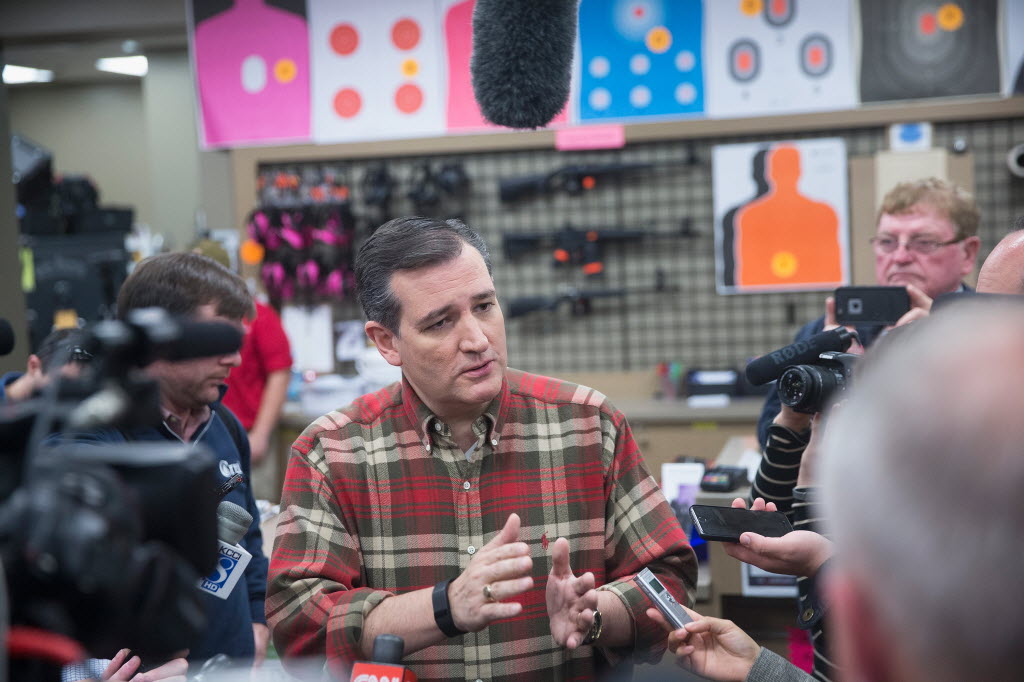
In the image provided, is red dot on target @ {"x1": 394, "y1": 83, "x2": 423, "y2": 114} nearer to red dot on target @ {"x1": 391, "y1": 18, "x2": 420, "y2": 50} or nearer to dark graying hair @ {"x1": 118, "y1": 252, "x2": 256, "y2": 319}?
red dot on target @ {"x1": 391, "y1": 18, "x2": 420, "y2": 50}

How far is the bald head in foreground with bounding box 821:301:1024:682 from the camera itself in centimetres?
53

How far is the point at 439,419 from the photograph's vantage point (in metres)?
1.66

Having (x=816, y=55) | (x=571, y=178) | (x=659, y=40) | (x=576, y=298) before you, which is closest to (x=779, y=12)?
(x=816, y=55)

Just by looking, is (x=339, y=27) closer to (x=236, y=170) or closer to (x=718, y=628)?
(x=236, y=170)

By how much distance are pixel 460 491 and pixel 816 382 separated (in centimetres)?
63

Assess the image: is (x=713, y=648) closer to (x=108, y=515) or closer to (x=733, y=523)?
(x=733, y=523)

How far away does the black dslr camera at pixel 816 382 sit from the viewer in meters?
1.54

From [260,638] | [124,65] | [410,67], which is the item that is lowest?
[260,638]

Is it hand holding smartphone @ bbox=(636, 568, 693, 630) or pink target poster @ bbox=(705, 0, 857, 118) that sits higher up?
pink target poster @ bbox=(705, 0, 857, 118)

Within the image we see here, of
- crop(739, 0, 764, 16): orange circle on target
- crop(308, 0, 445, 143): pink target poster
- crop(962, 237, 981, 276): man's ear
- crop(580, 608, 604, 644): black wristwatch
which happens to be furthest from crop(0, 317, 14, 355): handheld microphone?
crop(739, 0, 764, 16): orange circle on target

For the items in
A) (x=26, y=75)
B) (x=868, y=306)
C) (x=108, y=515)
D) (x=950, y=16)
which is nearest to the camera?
(x=108, y=515)

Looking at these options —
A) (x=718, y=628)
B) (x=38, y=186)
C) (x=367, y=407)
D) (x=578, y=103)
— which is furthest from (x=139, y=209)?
(x=718, y=628)

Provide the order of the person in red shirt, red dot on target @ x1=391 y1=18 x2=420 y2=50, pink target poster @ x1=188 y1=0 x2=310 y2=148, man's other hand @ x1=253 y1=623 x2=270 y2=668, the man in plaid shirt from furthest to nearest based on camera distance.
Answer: pink target poster @ x1=188 y1=0 x2=310 y2=148
red dot on target @ x1=391 y1=18 x2=420 y2=50
the person in red shirt
man's other hand @ x1=253 y1=623 x2=270 y2=668
the man in plaid shirt

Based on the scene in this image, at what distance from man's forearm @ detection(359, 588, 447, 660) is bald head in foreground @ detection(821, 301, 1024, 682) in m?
0.85
